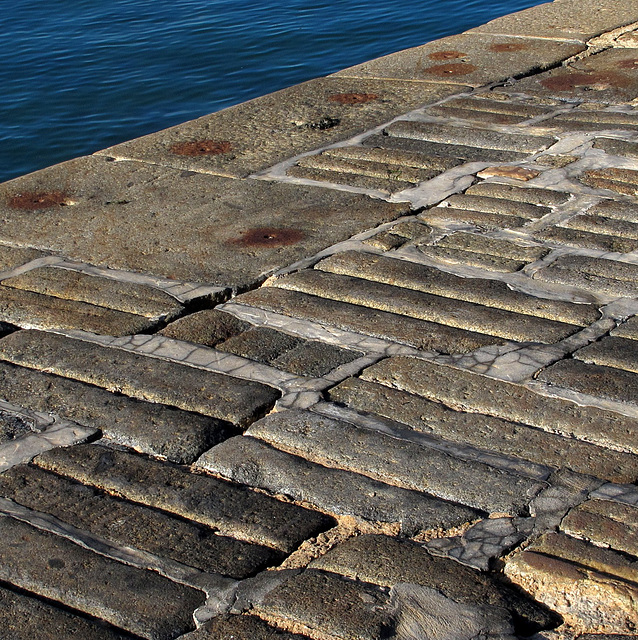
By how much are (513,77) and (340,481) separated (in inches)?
156

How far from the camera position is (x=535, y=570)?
2072 mm

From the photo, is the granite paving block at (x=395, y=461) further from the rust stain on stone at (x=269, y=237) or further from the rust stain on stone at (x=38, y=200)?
the rust stain on stone at (x=38, y=200)

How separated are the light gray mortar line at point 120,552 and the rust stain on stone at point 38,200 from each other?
2.15 m

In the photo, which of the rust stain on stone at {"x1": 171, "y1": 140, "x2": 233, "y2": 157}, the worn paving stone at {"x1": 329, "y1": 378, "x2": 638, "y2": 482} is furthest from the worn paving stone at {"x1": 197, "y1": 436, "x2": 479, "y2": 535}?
the rust stain on stone at {"x1": 171, "y1": 140, "x2": 233, "y2": 157}

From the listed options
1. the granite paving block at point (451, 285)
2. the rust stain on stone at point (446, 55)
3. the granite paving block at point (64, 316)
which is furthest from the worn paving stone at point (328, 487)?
the rust stain on stone at point (446, 55)

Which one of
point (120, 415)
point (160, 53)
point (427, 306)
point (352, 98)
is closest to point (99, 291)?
point (120, 415)

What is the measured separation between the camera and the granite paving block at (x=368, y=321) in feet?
10.0

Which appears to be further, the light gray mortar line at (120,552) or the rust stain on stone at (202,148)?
the rust stain on stone at (202,148)

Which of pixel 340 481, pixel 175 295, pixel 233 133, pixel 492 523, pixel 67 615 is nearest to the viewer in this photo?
pixel 67 615

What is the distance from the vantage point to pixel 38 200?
438 centimetres

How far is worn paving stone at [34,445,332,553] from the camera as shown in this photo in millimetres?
2279

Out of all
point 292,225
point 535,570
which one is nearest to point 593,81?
point 292,225

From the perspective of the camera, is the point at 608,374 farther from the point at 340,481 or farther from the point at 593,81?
the point at 593,81

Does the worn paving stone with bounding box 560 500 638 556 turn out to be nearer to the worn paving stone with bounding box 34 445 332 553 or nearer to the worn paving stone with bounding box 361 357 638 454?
the worn paving stone with bounding box 361 357 638 454
